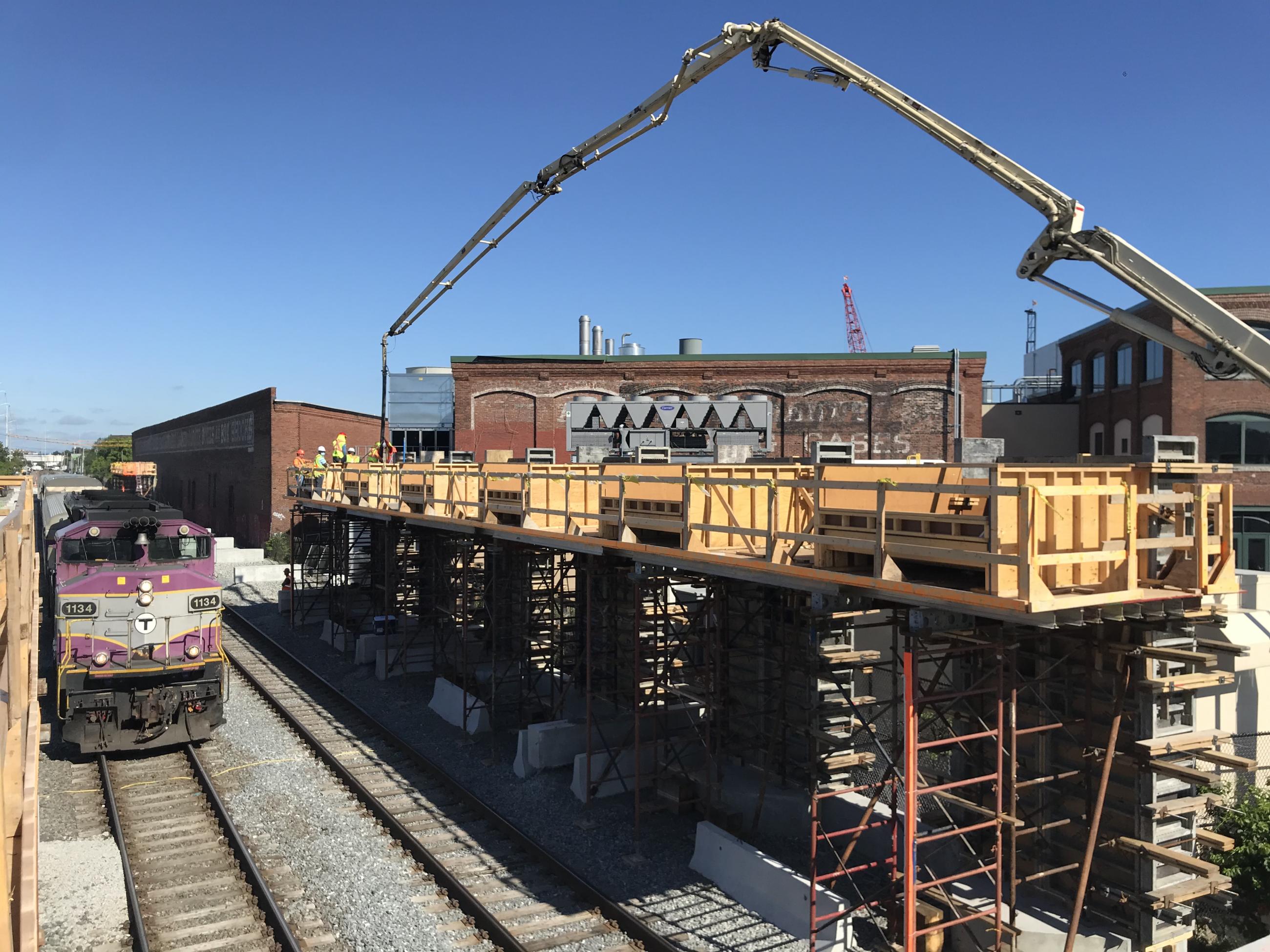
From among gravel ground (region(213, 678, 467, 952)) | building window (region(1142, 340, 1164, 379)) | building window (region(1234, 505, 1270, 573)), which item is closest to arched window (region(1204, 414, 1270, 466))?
building window (region(1234, 505, 1270, 573))

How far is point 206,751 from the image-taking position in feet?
53.9

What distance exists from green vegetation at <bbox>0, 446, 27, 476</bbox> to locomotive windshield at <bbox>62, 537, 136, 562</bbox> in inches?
916

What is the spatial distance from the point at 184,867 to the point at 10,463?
244 feet

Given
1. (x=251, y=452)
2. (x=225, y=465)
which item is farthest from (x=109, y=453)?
(x=251, y=452)

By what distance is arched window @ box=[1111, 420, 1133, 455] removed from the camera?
31.9 m

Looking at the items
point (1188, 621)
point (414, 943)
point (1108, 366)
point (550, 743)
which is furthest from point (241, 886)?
point (1108, 366)

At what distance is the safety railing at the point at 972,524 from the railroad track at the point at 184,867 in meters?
6.34

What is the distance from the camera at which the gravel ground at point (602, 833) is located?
10.4 metres

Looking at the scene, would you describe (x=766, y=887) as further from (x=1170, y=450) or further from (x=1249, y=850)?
(x=1170, y=450)

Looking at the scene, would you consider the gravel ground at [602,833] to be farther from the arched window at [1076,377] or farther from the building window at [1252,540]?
the arched window at [1076,377]

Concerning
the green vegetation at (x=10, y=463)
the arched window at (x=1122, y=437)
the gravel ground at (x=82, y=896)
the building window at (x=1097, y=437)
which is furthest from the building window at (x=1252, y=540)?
the green vegetation at (x=10, y=463)

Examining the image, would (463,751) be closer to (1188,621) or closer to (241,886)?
(241,886)

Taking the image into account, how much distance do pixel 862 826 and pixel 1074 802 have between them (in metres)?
2.85

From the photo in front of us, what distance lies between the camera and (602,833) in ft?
43.1
